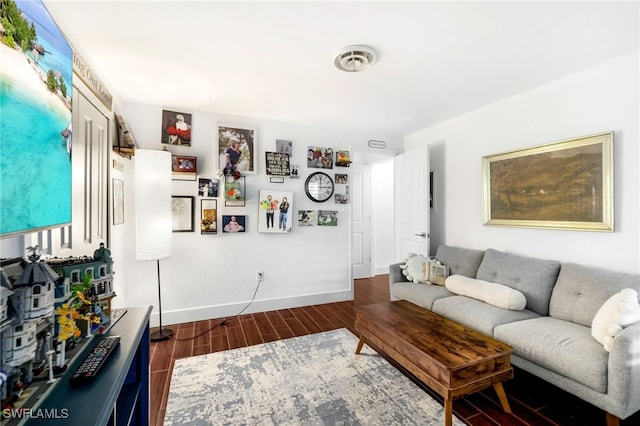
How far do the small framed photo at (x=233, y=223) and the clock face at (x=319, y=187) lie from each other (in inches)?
35.6

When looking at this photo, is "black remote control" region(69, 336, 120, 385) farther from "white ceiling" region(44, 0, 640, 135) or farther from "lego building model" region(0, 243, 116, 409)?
"white ceiling" region(44, 0, 640, 135)

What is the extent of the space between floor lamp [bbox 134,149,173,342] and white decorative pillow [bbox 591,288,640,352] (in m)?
3.33

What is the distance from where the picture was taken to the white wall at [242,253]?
3.02m

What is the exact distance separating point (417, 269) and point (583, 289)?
4.54ft

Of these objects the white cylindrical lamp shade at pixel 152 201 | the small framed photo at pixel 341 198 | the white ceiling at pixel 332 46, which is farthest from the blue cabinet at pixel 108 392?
the small framed photo at pixel 341 198

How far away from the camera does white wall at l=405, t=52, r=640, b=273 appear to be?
2111 mm

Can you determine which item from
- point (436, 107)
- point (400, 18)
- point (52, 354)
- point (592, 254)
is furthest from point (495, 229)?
point (52, 354)

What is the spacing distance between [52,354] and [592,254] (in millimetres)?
3359

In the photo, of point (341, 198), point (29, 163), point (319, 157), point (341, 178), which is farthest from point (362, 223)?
point (29, 163)

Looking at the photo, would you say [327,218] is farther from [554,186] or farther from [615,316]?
[615,316]

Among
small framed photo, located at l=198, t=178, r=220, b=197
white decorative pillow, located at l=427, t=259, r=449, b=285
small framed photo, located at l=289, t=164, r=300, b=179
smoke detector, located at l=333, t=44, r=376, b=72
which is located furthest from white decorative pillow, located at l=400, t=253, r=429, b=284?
small framed photo, located at l=198, t=178, r=220, b=197

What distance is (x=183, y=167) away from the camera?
310cm

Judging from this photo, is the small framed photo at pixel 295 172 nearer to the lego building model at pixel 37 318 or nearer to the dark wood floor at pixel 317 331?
the dark wood floor at pixel 317 331

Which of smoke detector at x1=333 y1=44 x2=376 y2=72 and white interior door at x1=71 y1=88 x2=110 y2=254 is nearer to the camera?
white interior door at x1=71 y1=88 x2=110 y2=254
